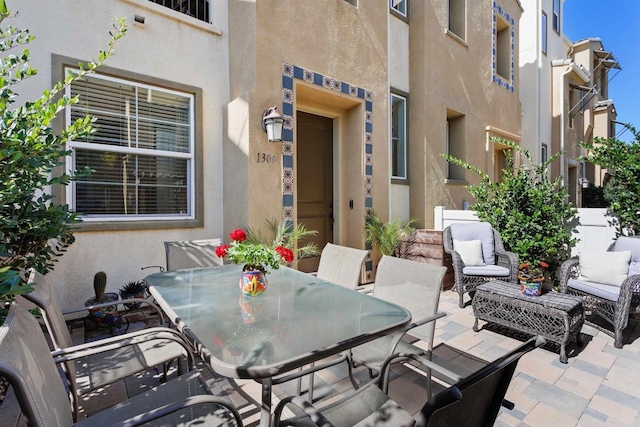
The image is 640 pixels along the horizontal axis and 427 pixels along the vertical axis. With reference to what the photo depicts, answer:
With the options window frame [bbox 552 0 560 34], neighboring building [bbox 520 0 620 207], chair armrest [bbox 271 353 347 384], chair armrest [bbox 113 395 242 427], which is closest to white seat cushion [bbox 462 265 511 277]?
chair armrest [bbox 271 353 347 384]

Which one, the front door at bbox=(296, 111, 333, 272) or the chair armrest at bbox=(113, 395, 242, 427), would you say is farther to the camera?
the front door at bbox=(296, 111, 333, 272)

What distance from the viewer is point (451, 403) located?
0.94m

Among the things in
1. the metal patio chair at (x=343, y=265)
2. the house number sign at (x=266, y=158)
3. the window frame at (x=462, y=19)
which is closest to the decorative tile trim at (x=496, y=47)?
the window frame at (x=462, y=19)

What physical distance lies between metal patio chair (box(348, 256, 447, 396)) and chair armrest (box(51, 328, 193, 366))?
1158mm

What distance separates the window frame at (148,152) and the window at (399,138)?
3753 millimetres

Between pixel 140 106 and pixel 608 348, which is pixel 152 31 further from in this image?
pixel 608 348

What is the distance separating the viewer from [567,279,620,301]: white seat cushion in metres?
3.38

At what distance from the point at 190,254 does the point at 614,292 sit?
4424mm

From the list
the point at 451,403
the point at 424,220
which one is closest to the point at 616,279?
the point at 424,220

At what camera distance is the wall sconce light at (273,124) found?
13.9 ft

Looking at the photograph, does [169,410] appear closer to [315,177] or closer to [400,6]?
[315,177]

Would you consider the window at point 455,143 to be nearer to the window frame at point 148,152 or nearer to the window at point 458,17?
the window at point 458,17

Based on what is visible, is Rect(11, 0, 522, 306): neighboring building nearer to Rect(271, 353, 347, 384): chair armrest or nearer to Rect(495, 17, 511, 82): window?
Rect(271, 353, 347, 384): chair armrest

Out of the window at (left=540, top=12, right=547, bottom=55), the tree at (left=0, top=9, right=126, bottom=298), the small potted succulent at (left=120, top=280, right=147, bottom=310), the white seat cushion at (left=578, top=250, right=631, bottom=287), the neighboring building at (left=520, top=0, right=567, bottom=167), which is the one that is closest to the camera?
the tree at (left=0, top=9, right=126, bottom=298)
